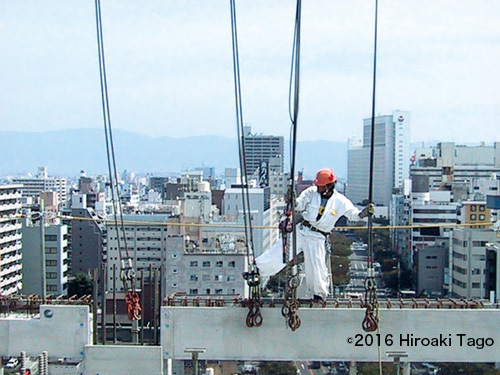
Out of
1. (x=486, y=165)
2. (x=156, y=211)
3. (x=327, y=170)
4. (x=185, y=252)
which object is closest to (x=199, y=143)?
(x=486, y=165)

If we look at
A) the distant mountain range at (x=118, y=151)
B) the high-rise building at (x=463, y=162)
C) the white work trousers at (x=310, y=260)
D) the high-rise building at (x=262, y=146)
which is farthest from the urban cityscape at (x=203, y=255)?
the distant mountain range at (x=118, y=151)

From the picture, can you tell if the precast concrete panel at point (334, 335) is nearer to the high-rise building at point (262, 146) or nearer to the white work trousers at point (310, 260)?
the white work trousers at point (310, 260)

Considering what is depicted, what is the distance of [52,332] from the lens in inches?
144

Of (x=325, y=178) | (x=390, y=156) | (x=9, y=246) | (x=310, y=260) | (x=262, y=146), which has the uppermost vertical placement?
(x=262, y=146)

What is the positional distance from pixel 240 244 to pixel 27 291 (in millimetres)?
5075

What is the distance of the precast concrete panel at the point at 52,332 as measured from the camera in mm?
3635

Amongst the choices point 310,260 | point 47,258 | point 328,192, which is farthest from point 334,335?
point 47,258

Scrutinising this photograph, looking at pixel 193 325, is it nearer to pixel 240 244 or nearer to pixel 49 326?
pixel 49 326

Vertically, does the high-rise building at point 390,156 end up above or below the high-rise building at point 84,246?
above

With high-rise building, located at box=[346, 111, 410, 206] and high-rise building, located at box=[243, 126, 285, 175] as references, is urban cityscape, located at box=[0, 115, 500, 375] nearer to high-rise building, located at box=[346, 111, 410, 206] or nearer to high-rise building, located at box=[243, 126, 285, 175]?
high-rise building, located at box=[346, 111, 410, 206]

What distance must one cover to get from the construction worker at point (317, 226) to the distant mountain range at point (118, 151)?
14352 cm

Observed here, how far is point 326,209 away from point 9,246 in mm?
14995

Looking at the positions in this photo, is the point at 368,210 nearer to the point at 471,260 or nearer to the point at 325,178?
the point at 325,178

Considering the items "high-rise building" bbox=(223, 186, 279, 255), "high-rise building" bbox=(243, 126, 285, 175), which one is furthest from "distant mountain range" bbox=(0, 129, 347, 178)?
"high-rise building" bbox=(223, 186, 279, 255)
